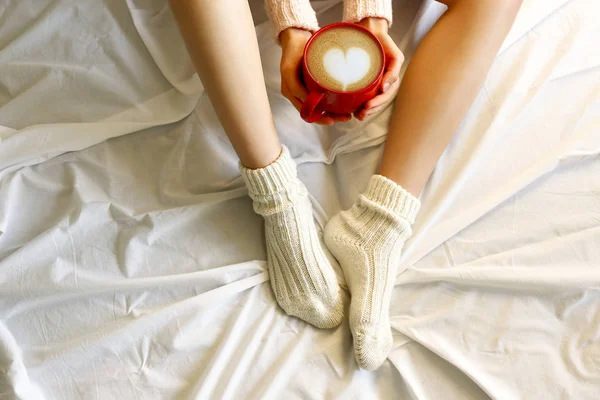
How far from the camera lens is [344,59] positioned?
0.55m

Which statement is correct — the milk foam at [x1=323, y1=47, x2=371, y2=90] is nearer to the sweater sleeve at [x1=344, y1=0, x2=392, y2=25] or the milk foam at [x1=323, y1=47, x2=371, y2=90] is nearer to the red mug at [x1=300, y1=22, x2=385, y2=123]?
the red mug at [x1=300, y1=22, x2=385, y2=123]

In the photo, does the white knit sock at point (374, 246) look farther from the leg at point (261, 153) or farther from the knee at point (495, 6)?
the knee at point (495, 6)

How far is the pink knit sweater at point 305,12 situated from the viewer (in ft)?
2.15

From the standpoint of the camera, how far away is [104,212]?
705 millimetres

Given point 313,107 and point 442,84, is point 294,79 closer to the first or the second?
point 313,107

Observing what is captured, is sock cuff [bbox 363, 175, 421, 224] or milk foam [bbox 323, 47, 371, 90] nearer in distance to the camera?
milk foam [bbox 323, 47, 371, 90]

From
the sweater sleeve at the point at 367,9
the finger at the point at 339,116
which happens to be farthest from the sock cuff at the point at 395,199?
the sweater sleeve at the point at 367,9

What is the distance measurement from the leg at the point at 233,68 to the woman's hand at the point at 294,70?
0.03 metres

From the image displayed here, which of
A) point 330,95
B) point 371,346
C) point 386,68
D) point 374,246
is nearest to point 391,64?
point 386,68

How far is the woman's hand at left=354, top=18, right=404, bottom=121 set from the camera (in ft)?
1.98

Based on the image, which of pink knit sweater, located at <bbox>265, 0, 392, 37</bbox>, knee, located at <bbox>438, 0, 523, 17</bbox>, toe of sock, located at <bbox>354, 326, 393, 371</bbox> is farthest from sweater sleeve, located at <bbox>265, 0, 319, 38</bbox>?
toe of sock, located at <bbox>354, 326, 393, 371</bbox>

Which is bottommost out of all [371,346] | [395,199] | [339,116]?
[371,346]

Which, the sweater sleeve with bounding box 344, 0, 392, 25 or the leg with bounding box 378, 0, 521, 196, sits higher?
the sweater sleeve with bounding box 344, 0, 392, 25

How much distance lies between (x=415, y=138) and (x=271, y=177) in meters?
0.20
